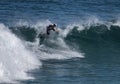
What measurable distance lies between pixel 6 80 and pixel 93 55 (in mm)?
9848

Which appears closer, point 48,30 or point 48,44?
point 48,44

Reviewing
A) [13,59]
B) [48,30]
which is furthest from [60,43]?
[13,59]

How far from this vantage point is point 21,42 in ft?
147

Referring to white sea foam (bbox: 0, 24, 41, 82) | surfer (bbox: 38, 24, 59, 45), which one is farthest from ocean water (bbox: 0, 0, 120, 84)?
surfer (bbox: 38, 24, 59, 45)

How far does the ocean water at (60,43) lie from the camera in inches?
1495

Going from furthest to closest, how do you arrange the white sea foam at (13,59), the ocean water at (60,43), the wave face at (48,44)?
the wave face at (48,44) → the ocean water at (60,43) → the white sea foam at (13,59)

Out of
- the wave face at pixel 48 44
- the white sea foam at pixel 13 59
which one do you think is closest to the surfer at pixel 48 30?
the wave face at pixel 48 44

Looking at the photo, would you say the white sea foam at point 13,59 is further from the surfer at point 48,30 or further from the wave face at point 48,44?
the surfer at point 48,30

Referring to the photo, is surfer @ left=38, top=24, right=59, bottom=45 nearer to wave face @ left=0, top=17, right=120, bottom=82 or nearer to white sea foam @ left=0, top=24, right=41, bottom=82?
wave face @ left=0, top=17, right=120, bottom=82

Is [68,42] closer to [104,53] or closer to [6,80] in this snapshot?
[104,53]

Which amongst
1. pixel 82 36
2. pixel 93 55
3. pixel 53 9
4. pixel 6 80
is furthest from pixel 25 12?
pixel 6 80

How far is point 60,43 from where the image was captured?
1809 inches

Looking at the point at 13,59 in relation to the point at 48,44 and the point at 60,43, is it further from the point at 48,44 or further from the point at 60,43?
the point at 60,43

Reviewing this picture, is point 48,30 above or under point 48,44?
above
